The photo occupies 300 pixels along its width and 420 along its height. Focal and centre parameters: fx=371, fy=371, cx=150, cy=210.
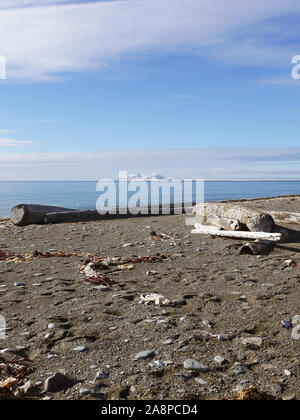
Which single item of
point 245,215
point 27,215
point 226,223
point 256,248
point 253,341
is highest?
point 245,215

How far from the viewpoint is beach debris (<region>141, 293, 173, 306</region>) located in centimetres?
594

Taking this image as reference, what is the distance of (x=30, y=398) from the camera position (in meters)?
3.64

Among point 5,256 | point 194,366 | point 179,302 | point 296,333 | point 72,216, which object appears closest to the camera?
point 194,366

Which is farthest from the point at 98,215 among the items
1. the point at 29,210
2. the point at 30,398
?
the point at 30,398

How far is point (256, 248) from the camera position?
910cm

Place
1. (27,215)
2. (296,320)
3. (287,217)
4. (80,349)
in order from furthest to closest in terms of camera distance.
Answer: (27,215) → (287,217) → (296,320) → (80,349)

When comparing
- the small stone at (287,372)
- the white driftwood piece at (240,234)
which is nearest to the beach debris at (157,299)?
the small stone at (287,372)

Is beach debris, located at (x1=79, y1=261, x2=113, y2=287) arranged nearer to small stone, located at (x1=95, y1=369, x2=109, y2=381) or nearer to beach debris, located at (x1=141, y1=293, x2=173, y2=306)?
beach debris, located at (x1=141, y1=293, x2=173, y2=306)

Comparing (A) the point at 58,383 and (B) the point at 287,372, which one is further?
(B) the point at 287,372

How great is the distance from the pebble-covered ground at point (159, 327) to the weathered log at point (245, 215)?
1316mm

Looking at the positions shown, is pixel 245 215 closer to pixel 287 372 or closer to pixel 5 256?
pixel 5 256

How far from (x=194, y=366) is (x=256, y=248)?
552cm

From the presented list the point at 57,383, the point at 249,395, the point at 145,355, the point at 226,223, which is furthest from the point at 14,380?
the point at 226,223

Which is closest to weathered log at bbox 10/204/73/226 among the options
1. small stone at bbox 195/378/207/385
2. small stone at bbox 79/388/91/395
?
small stone at bbox 79/388/91/395
